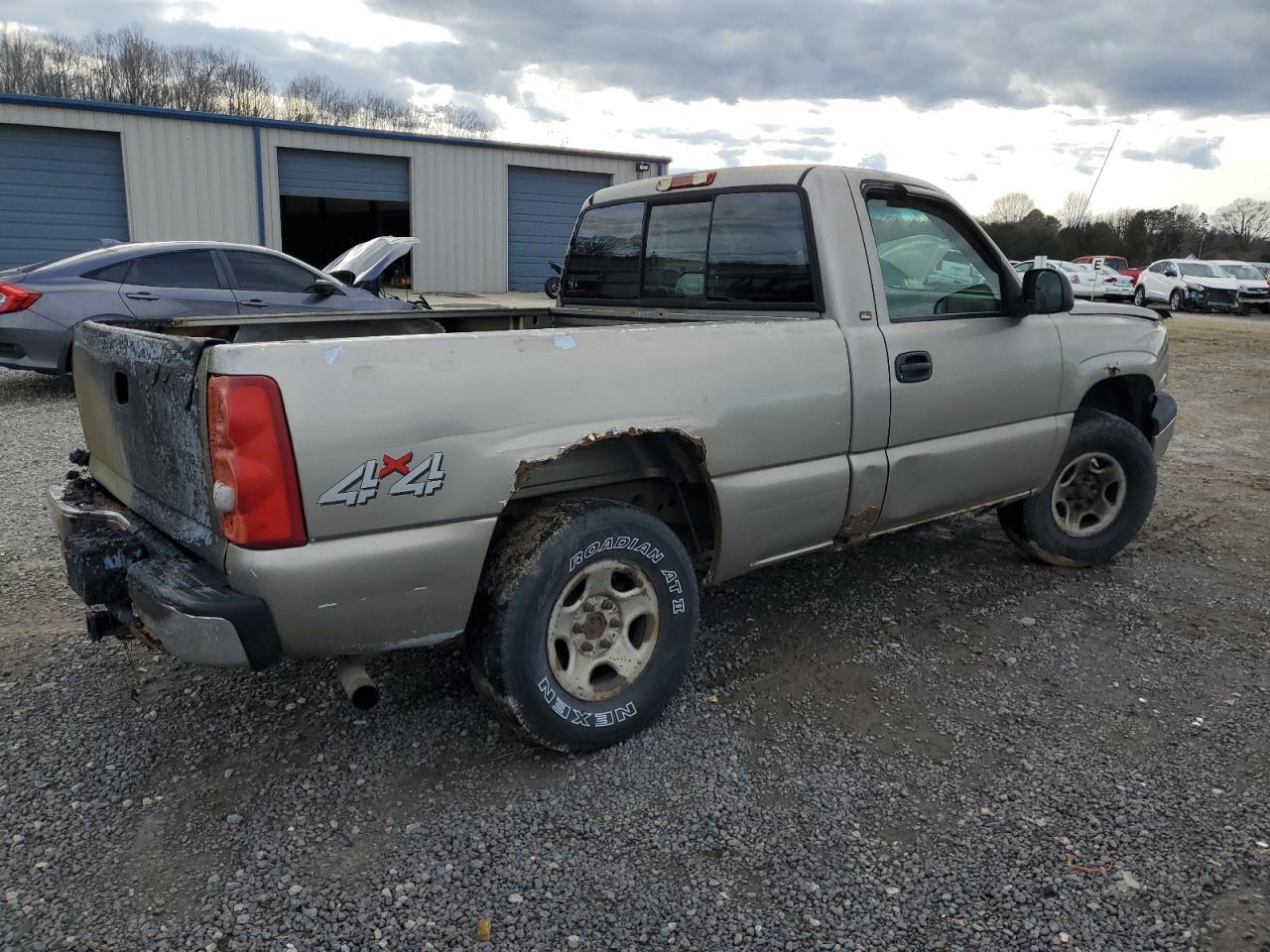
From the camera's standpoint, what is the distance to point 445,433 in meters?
2.66

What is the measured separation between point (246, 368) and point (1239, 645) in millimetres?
4086

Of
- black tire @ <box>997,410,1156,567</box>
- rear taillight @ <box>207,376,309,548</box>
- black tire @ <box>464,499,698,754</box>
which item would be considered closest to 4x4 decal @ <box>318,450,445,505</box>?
rear taillight @ <box>207,376,309,548</box>

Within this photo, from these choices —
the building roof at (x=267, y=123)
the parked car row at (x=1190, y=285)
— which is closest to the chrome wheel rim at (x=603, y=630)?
the building roof at (x=267, y=123)

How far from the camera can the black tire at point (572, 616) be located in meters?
2.88

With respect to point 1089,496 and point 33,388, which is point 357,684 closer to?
point 1089,496

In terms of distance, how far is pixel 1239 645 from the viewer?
411 cm

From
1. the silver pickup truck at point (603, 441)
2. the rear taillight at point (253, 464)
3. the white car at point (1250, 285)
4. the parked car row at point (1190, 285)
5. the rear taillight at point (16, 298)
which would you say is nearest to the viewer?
the rear taillight at point (253, 464)

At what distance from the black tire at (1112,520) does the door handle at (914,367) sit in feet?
4.11

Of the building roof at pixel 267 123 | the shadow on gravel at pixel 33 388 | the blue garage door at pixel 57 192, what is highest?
the building roof at pixel 267 123

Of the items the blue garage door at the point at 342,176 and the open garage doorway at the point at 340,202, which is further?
the open garage doorway at the point at 340,202

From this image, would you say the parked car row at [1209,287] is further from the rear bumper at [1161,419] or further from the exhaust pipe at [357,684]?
the exhaust pipe at [357,684]

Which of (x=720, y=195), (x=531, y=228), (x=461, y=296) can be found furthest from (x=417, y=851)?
(x=531, y=228)

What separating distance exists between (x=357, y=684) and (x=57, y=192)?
18365 millimetres

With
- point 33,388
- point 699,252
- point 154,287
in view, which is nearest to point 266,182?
point 33,388
